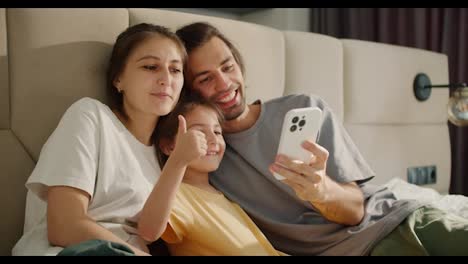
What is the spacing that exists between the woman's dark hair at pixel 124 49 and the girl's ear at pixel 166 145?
0.11m

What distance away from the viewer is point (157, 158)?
1.16 metres

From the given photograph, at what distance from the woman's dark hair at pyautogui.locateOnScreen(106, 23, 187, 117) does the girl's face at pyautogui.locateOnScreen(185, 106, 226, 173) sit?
0.46 ft

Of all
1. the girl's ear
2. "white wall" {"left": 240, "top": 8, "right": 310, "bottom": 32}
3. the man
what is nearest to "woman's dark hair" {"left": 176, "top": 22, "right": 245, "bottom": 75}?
the man

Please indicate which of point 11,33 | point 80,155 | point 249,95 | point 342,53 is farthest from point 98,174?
point 342,53

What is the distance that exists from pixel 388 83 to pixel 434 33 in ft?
1.77

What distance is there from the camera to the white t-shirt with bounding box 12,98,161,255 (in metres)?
0.91

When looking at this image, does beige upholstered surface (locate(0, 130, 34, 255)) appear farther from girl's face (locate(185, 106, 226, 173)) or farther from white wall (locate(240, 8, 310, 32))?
white wall (locate(240, 8, 310, 32))

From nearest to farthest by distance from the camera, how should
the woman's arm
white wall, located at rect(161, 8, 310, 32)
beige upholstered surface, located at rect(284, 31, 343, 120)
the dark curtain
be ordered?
the woman's arm < beige upholstered surface, located at rect(284, 31, 343, 120) < the dark curtain < white wall, located at rect(161, 8, 310, 32)

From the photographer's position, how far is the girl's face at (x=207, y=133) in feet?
3.71

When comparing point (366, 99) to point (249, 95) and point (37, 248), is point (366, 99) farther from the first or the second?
point (37, 248)

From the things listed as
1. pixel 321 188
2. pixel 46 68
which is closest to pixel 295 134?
pixel 321 188

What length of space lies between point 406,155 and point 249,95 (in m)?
0.95

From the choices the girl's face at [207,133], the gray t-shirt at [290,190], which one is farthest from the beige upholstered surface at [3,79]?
the gray t-shirt at [290,190]

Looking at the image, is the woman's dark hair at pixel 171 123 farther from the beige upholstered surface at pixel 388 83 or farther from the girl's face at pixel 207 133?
the beige upholstered surface at pixel 388 83
